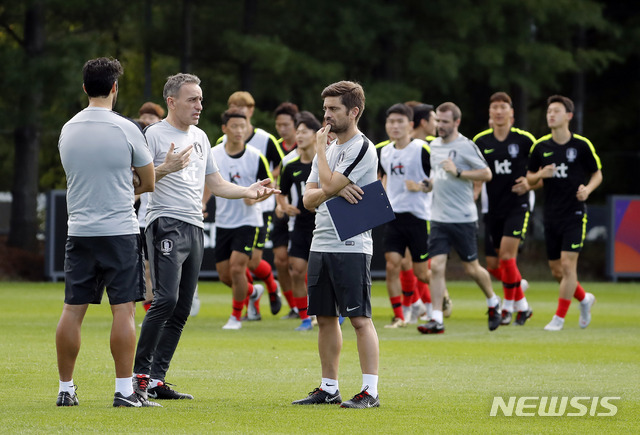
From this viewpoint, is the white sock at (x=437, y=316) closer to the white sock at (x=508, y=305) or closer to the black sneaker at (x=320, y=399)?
the white sock at (x=508, y=305)

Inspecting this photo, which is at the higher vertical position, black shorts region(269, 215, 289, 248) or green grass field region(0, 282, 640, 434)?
black shorts region(269, 215, 289, 248)

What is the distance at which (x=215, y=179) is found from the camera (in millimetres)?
8781

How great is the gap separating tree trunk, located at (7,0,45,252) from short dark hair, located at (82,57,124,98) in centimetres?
1964

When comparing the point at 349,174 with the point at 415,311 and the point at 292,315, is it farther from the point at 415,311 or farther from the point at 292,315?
the point at 292,315

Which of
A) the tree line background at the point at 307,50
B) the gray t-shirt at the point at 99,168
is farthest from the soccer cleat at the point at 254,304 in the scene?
the tree line background at the point at 307,50

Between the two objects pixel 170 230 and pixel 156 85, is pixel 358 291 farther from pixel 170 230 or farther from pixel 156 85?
pixel 156 85

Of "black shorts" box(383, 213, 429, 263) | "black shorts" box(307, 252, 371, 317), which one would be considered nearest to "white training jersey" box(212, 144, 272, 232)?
"black shorts" box(383, 213, 429, 263)

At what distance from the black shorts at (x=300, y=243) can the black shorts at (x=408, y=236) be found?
3.11 feet

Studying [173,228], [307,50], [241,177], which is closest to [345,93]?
[173,228]

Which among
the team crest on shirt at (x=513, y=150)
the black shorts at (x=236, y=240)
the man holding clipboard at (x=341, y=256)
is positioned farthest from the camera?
the team crest on shirt at (x=513, y=150)

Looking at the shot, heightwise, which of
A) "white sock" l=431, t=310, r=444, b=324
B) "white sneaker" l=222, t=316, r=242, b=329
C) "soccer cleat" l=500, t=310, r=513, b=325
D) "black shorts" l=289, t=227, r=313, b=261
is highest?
"black shorts" l=289, t=227, r=313, b=261

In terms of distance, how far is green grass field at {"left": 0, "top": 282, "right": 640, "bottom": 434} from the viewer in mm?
7211

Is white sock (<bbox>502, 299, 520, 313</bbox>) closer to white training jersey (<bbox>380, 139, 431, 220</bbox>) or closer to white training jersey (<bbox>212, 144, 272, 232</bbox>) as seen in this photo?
white training jersey (<bbox>380, 139, 431, 220</bbox>)

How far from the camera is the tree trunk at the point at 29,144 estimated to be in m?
27.6
